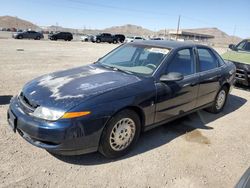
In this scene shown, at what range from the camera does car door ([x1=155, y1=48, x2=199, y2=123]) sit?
3787 mm

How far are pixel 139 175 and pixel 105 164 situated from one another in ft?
1.59

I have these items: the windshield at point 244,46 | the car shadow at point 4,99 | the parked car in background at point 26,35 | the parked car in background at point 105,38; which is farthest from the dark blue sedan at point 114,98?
the parked car in background at point 105,38

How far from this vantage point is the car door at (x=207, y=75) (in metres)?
4.68

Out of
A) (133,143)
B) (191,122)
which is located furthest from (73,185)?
(191,122)

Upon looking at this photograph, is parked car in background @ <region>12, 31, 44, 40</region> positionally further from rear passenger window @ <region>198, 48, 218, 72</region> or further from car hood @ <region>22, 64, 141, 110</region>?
car hood @ <region>22, 64, 141, 110</region>

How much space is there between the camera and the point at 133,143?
3.62 m

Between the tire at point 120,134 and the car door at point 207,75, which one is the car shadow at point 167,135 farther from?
the car door at point 207,75

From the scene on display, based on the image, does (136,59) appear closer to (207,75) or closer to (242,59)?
(207,75)

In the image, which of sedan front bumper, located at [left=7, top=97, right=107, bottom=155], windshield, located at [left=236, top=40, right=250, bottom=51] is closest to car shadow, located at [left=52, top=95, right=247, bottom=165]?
sedan front bumper, located at [left=7, top=97, right=107, bottom=155]

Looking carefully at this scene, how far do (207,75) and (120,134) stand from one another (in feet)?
7.72

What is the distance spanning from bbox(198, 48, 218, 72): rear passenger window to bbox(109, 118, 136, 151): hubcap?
2033 mm

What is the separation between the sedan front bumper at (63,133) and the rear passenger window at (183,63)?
5.43 ft

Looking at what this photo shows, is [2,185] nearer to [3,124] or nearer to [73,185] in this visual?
[73,185]

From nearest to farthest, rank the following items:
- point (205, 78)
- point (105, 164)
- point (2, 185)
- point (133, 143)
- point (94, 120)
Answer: point (2, 185) < point (94, 120) < point (105, 164) < point (133, 143) < point (205, 78)
